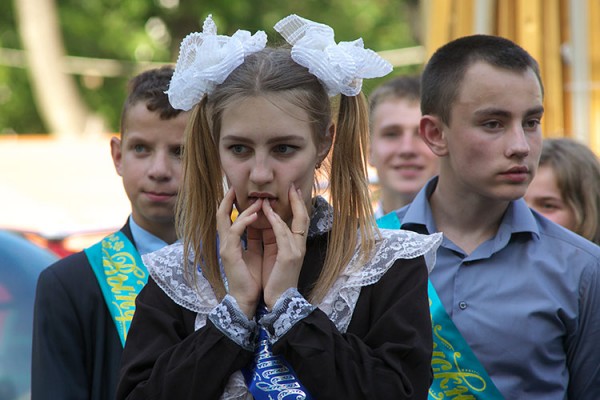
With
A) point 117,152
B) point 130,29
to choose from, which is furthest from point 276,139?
→ point 130,29

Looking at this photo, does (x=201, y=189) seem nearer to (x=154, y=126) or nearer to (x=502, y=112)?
(x=154, y=126)

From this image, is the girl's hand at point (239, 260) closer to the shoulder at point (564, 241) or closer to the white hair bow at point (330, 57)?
the white hair bow at point (330, 57)

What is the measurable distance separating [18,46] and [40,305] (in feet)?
66.9

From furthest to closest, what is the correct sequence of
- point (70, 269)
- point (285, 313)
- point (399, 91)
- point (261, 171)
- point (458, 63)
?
point (399, 91)
point (458, 63)
point (70, 269)
point (261, 171)
point (285, 313)

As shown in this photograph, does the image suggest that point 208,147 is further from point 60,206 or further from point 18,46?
point 18,46

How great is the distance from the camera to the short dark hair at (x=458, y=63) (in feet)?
10.9

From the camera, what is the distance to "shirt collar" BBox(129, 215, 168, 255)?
140 inches

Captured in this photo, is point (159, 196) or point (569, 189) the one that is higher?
point (159, 196)

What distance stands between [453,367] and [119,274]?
111 cm

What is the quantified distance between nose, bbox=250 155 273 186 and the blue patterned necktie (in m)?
0.39

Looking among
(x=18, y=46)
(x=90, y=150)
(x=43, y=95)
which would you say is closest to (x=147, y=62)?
(x=43, y=95)

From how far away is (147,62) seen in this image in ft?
64.5

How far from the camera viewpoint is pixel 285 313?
2.49m

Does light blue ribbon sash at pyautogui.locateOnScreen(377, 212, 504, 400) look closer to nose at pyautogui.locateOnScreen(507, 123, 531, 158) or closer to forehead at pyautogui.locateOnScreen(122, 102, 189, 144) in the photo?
nose at pyautogui.locateOnScreen(507, 123, 531, 158)
